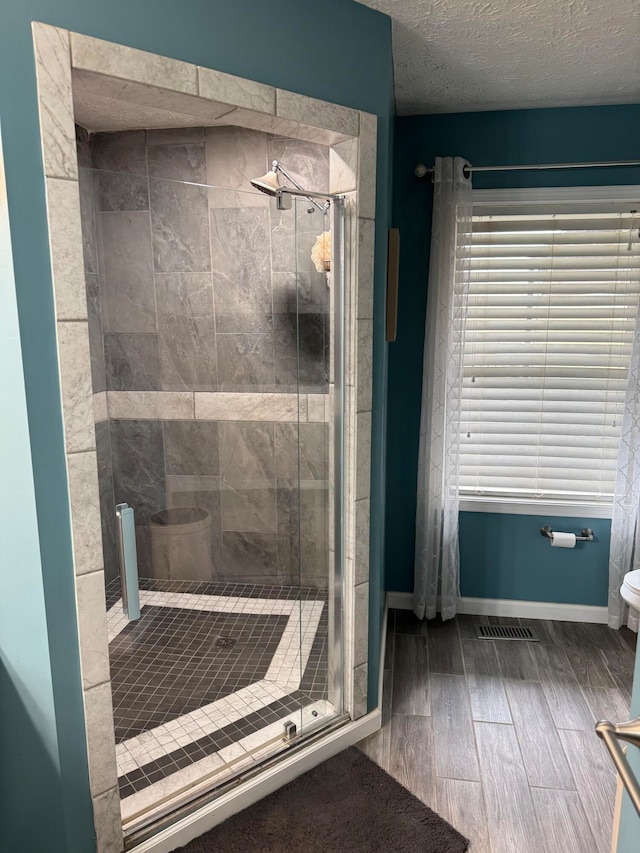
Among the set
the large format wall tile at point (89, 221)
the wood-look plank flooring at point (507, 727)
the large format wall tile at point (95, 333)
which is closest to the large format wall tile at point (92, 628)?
the large format wall tile at point (95, 333)

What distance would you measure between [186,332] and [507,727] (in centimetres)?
201

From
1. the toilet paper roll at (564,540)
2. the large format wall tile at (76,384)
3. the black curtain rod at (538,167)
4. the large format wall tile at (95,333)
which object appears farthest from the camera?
the toilet paper roll at (564,540)

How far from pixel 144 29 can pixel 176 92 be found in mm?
150

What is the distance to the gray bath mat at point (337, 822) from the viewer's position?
1.94 meters

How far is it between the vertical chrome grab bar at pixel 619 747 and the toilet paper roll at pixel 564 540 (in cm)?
242

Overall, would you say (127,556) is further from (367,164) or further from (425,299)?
(425,299)

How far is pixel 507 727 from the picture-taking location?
2.53 m

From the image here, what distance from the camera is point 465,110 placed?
3.01 metres

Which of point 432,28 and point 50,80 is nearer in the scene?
point 50,80

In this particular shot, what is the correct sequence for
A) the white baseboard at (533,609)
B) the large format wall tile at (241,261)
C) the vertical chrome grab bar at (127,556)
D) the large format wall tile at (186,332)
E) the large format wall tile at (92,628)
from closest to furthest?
the large format wall tile at (92,628), the vertical chrome grab bar at (127,556), the large format wall tile at (186,332), the large format wall tile at (241,261), the white baseboard at (533,609)

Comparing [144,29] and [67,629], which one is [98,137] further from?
[67,629]

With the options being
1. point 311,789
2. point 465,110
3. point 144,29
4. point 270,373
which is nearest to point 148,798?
point 311,789

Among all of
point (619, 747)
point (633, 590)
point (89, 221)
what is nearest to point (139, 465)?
point (89, 221)

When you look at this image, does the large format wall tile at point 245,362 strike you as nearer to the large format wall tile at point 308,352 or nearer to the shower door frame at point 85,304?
the large format wall tile at point 308,352
